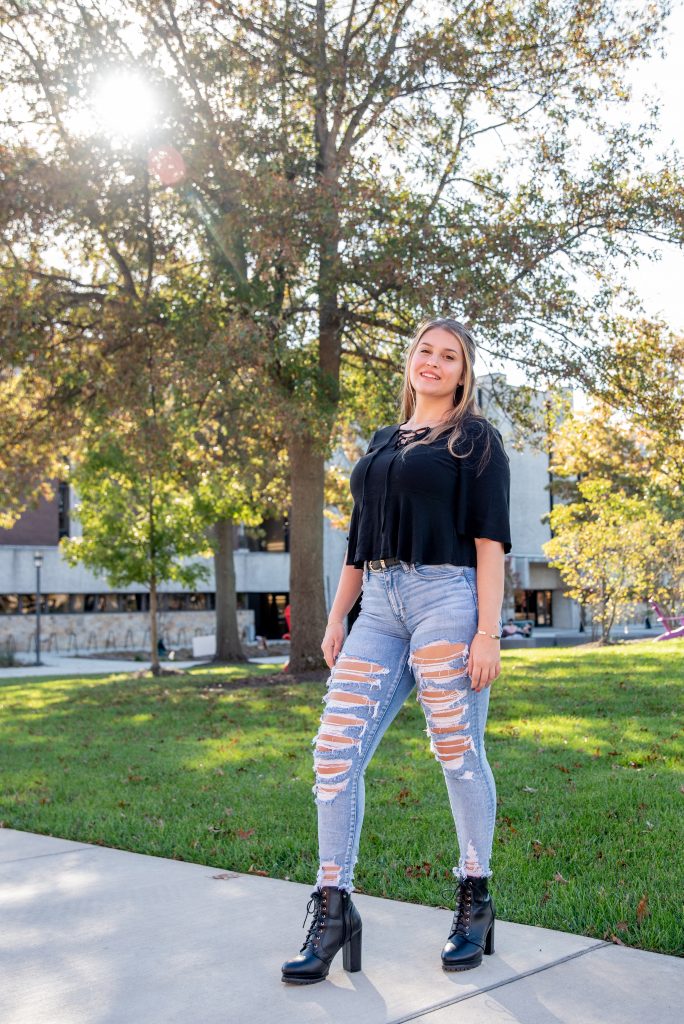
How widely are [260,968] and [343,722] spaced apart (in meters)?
0.85

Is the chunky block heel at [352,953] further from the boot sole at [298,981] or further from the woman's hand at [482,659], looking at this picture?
the woman's hand at [482,659]

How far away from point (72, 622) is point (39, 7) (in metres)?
29.0

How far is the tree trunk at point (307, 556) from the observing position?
16.1 meters

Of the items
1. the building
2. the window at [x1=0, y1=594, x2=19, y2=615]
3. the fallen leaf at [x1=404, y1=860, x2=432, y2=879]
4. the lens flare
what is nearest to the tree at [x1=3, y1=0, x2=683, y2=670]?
the lens flare

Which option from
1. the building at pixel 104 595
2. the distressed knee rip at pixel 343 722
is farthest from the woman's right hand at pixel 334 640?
the building at pixel 104 595

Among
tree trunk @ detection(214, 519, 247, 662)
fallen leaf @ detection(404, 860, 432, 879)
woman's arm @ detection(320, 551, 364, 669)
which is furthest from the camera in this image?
tree trunk @ detection(214, 519, 247, 662)

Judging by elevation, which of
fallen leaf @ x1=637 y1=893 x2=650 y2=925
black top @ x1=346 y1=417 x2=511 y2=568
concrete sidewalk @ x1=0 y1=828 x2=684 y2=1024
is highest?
black top @ x1=346 y1=417 x2=511 y2=568

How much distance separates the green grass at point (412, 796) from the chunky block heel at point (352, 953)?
2.69 ft

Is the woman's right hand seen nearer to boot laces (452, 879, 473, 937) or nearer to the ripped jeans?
the ripped jeans

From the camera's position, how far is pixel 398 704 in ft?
11.6

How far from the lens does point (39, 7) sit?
1398cm

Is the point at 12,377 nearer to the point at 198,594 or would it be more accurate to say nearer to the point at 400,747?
the point at 400,747

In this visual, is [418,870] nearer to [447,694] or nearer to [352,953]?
[352,953]

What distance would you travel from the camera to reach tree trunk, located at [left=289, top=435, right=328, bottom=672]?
Answer: 16.1 metres
